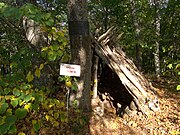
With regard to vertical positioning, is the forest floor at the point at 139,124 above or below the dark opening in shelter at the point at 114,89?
below

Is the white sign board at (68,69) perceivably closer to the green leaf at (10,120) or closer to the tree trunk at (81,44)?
the tree trunk at (81,44)

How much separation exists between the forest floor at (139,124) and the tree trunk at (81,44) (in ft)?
1.45

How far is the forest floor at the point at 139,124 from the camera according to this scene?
15.8ft

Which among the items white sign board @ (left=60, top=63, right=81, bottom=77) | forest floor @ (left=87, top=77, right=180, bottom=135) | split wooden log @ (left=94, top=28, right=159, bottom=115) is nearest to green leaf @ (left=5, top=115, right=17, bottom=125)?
white sign board @ (left=60, top=63, right=81, bottom=77)

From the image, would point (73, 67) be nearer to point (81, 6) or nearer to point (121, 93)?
point (81, 6)

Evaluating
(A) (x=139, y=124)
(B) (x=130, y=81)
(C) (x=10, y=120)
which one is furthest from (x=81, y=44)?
(C) (x=10, y=120)

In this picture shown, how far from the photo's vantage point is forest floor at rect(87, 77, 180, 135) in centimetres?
480

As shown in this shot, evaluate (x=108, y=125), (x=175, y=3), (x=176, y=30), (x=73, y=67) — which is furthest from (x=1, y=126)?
(x=176, y=30)

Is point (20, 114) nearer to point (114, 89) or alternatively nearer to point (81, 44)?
point (81, 44)

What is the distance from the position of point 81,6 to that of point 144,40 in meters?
4.74

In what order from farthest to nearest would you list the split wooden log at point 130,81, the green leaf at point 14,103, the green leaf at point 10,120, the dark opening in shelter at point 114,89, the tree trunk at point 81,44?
the dark opening in shelter at point 114,89 → the split wooden log at point 130,81 → the tree trunk at point 81,44 → the green leaf at point 14,103 → the green leaf at point 10,120

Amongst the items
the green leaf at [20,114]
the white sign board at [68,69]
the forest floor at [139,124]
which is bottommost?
the forest floor at [139,124]

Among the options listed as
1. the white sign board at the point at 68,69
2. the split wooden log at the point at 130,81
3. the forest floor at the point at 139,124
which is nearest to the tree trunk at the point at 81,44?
the forest floor at the point at 139,124

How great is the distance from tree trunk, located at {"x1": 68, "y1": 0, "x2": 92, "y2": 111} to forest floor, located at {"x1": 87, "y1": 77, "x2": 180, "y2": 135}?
44cm
